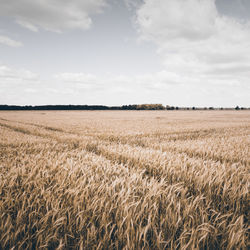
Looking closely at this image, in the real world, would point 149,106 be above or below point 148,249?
above

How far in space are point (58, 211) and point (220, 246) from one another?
5.81 ft

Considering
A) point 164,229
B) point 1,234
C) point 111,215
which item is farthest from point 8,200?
point 164,229

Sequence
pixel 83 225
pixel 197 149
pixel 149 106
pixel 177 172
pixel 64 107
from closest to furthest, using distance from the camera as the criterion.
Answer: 1. pixel 83 225
2. pixel 177 172
3. pixel 197 149
4. pixel 64 107
5. pixel 149 106

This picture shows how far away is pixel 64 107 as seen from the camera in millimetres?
134750

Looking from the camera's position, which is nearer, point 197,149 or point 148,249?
point 148,249

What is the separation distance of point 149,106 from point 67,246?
5818 inches

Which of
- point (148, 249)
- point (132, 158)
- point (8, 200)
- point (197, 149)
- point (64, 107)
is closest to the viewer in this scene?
point (148, 249)

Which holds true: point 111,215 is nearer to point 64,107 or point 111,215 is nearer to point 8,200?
point 8,200

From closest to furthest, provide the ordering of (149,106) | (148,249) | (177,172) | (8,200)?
1. (148,249)
2. (8,200)
3. (177,172)
4. (149,106)

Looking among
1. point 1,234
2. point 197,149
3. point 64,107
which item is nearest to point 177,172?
point 1,234

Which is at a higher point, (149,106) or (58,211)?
(149,106)

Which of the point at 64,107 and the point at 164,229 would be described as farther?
the point at 64,107

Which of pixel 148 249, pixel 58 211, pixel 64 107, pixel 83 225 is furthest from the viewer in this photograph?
pixel 64 107

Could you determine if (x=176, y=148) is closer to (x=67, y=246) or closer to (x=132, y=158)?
(x=132, y=158)
